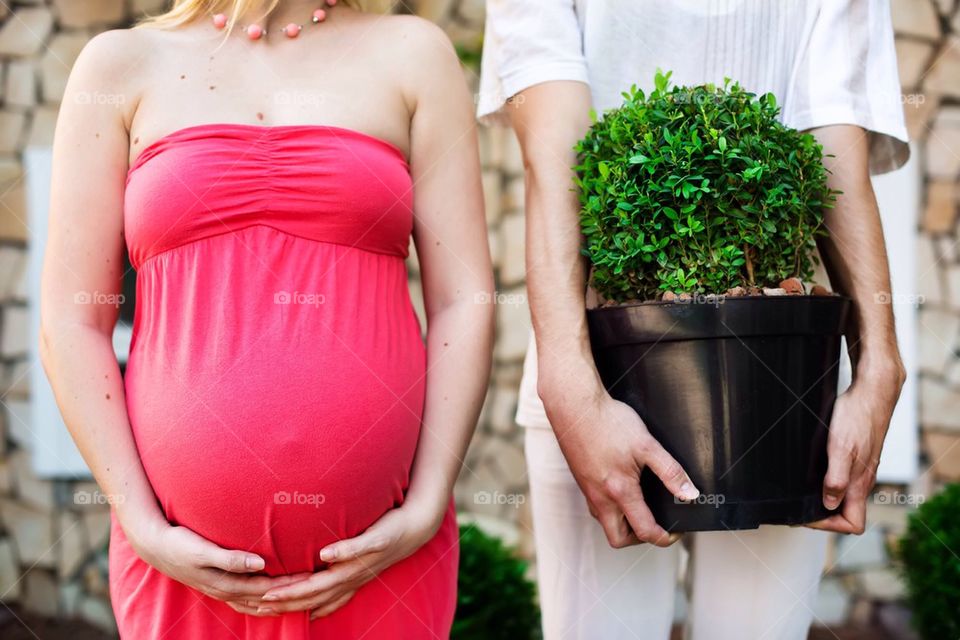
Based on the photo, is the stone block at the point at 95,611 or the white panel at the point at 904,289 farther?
the stone block at the point at 95,611

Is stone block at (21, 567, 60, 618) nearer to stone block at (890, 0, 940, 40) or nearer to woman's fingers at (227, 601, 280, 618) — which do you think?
woman's fingers at (227, 601, 280, 618)

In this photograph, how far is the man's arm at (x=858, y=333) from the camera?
157 centimetres

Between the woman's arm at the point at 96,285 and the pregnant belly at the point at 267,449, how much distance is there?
1.5 inches

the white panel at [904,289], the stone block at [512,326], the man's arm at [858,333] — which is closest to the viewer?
the man's arm at [858,333]

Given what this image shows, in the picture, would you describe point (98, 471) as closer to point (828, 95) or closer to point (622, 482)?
point (622, 482)

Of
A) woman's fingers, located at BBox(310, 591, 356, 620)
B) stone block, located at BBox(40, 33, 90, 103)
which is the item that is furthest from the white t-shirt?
stone block, located at BBox(40, 33, 90, 103)

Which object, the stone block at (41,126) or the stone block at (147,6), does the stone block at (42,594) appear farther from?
the stone block at (147,6)

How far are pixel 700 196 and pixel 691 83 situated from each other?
0.36 meters

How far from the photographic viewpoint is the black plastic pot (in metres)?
1.48

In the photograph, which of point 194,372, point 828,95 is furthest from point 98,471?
point 828,95

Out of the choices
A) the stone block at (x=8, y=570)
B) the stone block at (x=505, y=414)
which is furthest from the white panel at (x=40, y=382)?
the stone block at (x=505, y=414)

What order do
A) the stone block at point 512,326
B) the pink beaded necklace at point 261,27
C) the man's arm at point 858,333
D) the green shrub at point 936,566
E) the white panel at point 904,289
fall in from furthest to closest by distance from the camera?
1. the stone block at point 512,326
2. the white panel at point 904,289
3. the green shrub at point 936,566
4. the pink beaded necklace at point 261,27
5. the man's arm at point 858,333

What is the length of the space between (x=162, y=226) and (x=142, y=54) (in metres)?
0.31

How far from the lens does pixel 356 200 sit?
156 centimetres
